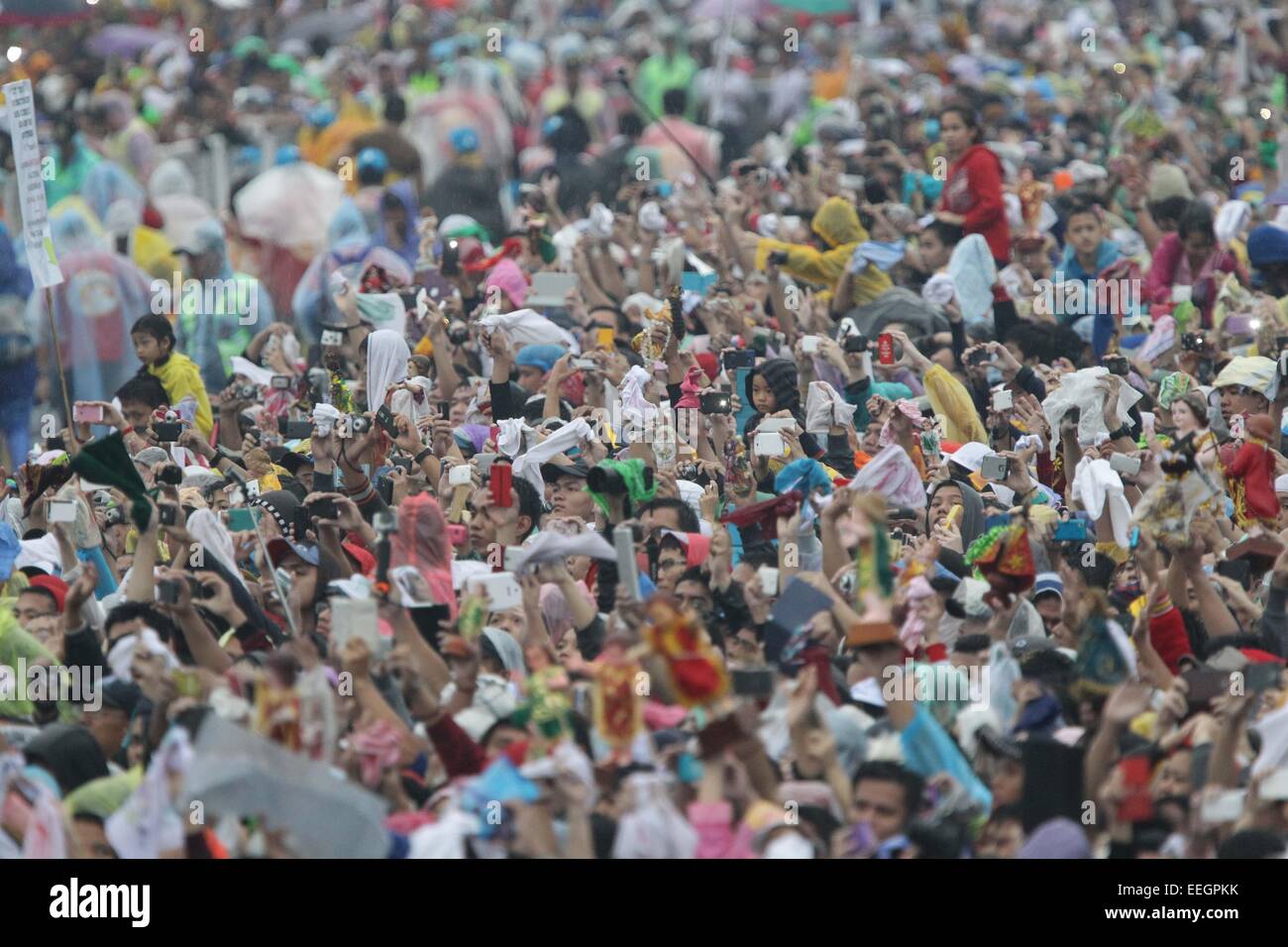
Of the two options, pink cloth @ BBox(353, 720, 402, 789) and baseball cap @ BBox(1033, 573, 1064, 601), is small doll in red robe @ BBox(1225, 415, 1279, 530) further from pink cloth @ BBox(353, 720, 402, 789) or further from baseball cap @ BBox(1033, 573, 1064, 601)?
pink cloth @ BBox(353, 720, 402, 789)

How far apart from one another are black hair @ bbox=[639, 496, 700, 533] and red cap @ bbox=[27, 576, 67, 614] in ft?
7.35

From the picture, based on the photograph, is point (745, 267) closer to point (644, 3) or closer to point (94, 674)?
point (94, 674)

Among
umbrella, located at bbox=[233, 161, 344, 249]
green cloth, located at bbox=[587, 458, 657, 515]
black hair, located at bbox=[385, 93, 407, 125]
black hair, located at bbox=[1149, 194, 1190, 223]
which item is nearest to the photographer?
green cloth, located at bbox=[587, 458, 657, 515]

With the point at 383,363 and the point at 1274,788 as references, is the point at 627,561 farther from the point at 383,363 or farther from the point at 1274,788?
the point at 383,363

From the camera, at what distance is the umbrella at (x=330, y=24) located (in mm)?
28062

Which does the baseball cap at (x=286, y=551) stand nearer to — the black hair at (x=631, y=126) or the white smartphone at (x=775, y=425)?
the white smartphone at (x=775, y=425)

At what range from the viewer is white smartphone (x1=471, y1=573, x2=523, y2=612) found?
390 inches

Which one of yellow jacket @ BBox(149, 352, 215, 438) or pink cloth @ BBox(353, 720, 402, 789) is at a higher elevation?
yellow jacket @ BBox(149, 352, 215, 438)

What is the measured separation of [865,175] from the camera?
1889cm

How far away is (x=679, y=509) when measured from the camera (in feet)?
37.1

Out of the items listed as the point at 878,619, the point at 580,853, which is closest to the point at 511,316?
the point at 878,619

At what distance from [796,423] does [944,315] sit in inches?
107

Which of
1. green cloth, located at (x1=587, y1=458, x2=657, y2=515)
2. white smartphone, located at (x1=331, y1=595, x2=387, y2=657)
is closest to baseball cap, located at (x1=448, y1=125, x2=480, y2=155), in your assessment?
green cloth, located at (x1=587, y1=458, x2=657, y2=515)

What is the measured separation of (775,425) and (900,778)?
3756mm
